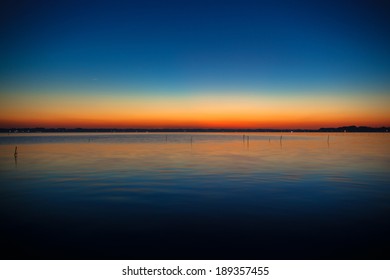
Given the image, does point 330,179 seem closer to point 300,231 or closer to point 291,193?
point 291,193

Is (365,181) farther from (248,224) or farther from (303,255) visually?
(303,255)

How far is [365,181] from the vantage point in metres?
26.7

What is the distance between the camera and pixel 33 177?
28953 millimetres

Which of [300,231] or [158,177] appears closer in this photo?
[300,231]

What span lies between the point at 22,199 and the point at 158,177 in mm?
11692

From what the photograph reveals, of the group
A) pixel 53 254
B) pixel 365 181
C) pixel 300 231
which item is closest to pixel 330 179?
pixel 365 181

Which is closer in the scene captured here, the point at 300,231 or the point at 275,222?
the point at 300,231

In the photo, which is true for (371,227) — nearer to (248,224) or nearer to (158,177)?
(248,224)

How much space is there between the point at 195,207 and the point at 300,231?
613cm
